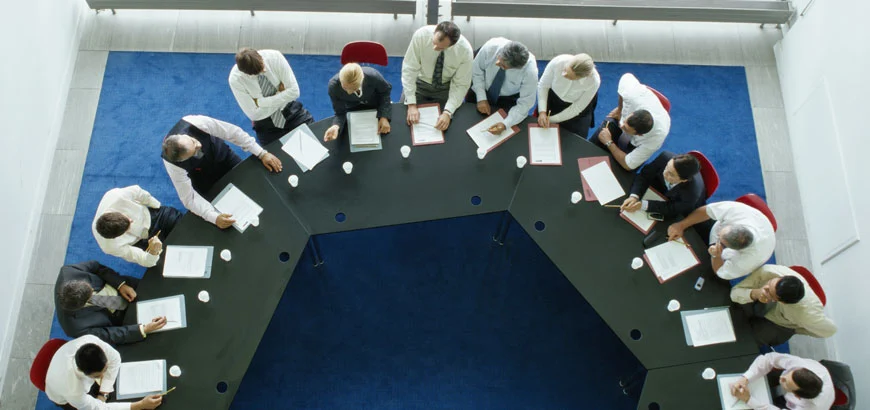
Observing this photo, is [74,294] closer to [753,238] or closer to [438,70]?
[438,70]

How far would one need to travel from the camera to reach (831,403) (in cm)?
375

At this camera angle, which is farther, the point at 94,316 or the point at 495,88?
the point at 495,88

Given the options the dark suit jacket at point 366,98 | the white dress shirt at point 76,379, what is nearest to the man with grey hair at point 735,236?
the dark suit jacket at point 366,98

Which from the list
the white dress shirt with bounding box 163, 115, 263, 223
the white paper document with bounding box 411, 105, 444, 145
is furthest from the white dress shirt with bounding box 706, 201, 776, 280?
the white dress shirt with bounding box 163, 115, 263, 223

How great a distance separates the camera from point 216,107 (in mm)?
5508

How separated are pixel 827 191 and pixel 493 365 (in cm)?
297

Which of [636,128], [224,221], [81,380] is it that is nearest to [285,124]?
[224,221]

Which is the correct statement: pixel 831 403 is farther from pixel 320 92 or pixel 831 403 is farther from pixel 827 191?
pixel 320 92

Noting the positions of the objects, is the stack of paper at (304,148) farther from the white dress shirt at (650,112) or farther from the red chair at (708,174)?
the red chair at (708,174)

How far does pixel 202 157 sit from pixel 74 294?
118 cm

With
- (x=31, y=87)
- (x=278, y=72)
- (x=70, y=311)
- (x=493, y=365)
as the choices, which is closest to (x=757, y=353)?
(x=493, y=365)

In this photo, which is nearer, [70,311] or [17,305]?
[70,311]

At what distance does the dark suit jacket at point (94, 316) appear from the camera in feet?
12.4

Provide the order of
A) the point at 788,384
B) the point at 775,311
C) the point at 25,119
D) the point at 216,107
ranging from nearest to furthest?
the point at 788,384, the point at 775,311, the point at 25,119, the point at 216,107
